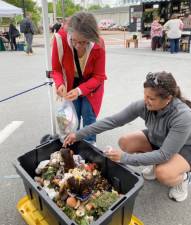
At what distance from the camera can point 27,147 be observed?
9.18ft

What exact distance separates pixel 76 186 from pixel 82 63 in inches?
38.0

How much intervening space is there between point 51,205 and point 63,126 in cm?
Result: 84

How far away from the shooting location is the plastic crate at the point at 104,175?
4.37ft

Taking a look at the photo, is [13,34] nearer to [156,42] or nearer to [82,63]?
[156,42]

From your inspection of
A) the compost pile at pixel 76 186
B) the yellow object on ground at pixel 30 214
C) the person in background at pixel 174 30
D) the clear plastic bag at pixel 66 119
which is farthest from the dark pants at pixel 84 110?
the person in background at pixel 174 30

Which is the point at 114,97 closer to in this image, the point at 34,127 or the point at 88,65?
the point at 34,127

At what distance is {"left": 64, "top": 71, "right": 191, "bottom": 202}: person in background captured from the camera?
1639 mm

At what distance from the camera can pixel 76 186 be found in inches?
62.1

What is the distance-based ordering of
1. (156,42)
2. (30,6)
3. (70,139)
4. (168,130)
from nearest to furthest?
(168,130) < (70,139) < (156,42) < (30,6)

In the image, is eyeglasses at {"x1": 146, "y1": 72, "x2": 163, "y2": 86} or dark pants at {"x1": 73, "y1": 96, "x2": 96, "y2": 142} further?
dark pants at {"x1": 73, "y1": 96, "x2": 96, "y2": 142}

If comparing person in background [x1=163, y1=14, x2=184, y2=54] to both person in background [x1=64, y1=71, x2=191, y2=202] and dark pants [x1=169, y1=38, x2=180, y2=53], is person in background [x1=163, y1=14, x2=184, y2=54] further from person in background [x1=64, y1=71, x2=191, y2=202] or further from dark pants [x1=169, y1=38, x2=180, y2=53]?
person in background [x1=64, y1=71, x2=191, y2=202]

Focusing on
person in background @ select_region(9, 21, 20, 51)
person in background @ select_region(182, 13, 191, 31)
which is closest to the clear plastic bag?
person in background @ select_region(182, 13, 191, 31)

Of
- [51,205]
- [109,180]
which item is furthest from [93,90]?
[51,205]

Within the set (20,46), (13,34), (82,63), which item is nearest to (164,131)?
(82,63)
